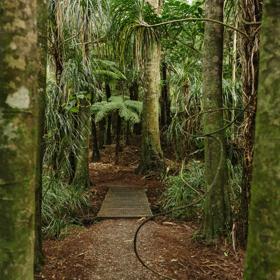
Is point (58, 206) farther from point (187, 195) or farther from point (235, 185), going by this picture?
point (235, 185)

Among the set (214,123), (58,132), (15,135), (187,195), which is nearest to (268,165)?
(15,135)

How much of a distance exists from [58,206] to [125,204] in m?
1.27

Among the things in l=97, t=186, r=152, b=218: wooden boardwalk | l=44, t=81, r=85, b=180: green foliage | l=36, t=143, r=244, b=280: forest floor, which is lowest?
l=97, t=186, r=152, b=218: wooden boardwalk

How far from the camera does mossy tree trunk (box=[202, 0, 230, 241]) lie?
3906mm

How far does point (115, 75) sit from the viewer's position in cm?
828

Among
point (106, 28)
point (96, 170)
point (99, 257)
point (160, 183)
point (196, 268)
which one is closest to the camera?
point (196, 268)

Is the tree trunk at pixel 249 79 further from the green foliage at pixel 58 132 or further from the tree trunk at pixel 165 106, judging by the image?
the tree trunk at pixel 165 106

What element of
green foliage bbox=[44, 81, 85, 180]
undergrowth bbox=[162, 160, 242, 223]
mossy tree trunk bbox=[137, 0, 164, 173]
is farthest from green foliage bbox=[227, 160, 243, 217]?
mossy tree trunk bbox=[137, 0, 164, 173]

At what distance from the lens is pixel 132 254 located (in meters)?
3.76

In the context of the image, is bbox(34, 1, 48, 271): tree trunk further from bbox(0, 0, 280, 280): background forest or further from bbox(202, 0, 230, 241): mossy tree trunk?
bbox(202, 0, 230, 241): mossy tree trunk

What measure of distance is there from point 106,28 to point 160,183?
10.6 ft

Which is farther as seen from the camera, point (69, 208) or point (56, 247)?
point (69, 208)

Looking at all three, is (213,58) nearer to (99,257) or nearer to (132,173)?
(99,257)

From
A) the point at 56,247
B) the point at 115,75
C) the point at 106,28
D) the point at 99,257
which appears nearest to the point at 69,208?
the point at 56,247
